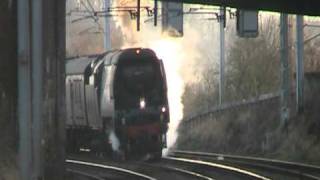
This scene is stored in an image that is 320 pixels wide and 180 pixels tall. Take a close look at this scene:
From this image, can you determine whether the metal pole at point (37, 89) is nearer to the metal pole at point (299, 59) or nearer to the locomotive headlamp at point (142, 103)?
the locomotive headlamp at point (142, 103)

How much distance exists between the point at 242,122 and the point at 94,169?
48.9 ft

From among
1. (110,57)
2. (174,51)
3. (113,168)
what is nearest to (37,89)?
(113,168)

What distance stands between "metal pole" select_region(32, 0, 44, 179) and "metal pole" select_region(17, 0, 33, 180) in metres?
0.09

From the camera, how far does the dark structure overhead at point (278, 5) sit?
830 inches

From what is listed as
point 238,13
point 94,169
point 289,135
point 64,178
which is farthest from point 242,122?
point 64,178

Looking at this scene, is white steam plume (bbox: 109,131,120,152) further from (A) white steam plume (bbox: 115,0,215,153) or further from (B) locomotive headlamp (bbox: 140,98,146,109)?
(A) white steam plume (bbox: 115,0,215,153)

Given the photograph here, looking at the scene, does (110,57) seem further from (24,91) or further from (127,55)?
(24,91)

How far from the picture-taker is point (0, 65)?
533 inches

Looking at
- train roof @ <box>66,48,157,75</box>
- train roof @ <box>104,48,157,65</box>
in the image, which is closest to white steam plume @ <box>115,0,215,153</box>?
train roof @ <box>66,48,157,75</box>

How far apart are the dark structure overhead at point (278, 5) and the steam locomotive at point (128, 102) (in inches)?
165

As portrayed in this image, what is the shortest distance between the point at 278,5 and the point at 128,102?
5.67 metres

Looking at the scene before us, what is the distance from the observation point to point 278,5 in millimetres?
22656

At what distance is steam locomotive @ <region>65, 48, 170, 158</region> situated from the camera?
78.2ft

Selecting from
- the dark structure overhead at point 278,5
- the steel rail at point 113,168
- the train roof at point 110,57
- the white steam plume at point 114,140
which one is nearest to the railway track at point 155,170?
the steel rail at point 113,168
